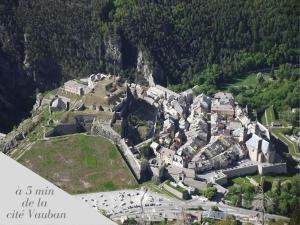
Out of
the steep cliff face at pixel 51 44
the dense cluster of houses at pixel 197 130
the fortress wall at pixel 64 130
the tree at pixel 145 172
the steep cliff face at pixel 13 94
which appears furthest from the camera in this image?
the steep cliff face at pixel 51 44

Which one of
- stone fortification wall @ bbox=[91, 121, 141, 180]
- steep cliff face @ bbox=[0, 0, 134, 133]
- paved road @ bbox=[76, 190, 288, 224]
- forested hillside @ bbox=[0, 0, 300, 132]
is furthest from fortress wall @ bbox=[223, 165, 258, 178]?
steep cliff face @ bbox=[0, 0, 134, 133]

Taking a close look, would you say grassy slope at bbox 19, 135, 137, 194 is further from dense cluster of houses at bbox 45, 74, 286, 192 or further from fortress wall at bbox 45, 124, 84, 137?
dense cluster of houses at bbox 45, 74, 286, 192

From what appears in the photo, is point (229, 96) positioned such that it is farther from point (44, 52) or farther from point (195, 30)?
point (44, 52)

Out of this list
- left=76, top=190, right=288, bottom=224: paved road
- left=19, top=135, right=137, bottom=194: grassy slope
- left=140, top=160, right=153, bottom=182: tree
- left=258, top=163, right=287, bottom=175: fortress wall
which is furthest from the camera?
left=258, top=163, right=287, bottom=175: fortress wall

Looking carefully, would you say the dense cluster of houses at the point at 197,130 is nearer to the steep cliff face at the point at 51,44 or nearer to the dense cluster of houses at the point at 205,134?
the dense cluster of houses at the point at 205,134

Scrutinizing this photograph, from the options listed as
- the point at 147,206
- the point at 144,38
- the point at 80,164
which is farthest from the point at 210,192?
the point at 144,38

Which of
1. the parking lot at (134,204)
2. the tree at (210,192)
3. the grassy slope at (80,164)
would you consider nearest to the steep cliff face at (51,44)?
the grassy slope at (80,164)

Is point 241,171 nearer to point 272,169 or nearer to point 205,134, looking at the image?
point 272,169

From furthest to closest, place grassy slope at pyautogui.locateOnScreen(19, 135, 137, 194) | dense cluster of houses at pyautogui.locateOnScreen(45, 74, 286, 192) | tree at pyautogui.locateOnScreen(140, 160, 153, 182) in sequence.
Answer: dense cluster of houses at pyautogui.locateOnScreen(45, 74, 286, 192) → tree at pyautogui.locateOnScreen(140, 160, 153, 182) → grassy slope at pyautogui.locateOnScreen(19, 135, 137, 194)
